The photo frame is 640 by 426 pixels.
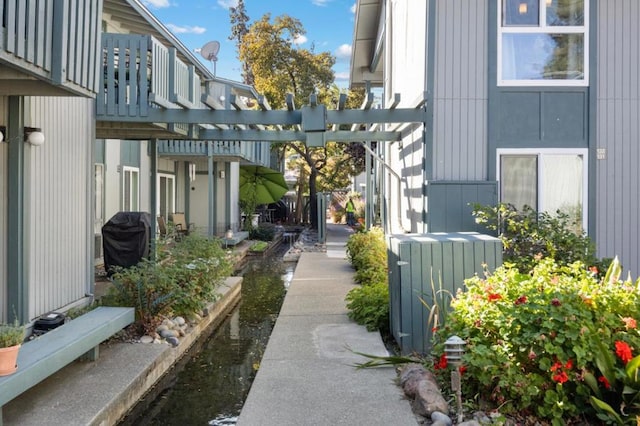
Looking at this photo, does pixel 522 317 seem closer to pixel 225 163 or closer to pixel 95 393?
pixel 95 393

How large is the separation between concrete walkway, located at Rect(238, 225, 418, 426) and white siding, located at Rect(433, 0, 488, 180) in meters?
2.51

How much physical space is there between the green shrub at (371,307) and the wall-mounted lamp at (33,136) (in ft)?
13.4

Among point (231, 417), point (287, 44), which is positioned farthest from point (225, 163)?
point (231, 417)

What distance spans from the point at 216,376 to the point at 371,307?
2149 mm

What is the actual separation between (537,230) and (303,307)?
329cm

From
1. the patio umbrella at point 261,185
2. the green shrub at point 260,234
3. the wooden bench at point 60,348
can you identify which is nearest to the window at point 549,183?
the wooden bench at point 60,348

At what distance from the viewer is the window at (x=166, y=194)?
18.0 meters

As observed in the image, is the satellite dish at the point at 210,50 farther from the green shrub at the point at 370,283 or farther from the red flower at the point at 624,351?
the red flower at the point at 624,351

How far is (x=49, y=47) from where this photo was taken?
4910 millimetres

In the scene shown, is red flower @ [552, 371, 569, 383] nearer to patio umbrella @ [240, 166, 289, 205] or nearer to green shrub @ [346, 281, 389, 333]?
green shrub @ [346, 281, 389, 333]

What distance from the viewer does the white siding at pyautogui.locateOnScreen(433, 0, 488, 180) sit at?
311 inches

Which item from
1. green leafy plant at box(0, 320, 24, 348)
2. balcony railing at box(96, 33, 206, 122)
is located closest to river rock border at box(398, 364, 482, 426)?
green leafy plant at box(0, 320, 24, 348)

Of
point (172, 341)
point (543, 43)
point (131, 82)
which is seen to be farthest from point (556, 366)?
point (131, 82)

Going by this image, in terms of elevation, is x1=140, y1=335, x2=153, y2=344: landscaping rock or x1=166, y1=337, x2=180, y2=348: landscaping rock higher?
x1=140, y1=335, x2=153, y2=344: landscaping rock
